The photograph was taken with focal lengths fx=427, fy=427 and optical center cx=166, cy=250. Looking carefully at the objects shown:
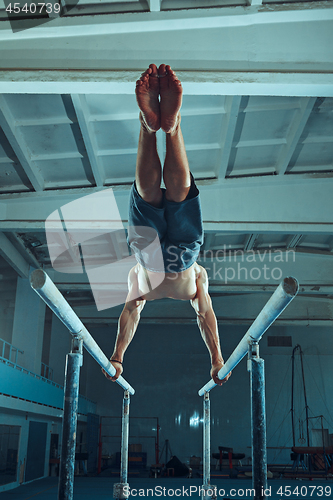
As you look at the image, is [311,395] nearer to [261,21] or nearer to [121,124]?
[121,124]

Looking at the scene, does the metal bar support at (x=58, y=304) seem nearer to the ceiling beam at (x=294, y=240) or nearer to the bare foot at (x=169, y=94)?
the bare foot at (x=169, y=94)

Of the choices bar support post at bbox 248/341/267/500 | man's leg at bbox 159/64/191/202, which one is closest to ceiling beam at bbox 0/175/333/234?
man's leg at bbox 159/64/191/202

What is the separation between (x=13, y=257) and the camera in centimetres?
1194

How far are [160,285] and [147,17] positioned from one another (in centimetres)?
351

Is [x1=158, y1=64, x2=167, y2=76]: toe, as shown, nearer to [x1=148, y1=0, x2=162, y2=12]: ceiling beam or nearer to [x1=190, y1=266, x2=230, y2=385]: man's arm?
[x1=190, y1=266, x2=230, y2=385]: man's arm

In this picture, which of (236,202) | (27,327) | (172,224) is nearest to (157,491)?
(27,327)

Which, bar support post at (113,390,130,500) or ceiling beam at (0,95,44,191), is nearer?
bar support post at (113,390,130,500)

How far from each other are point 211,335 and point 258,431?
1556 millimetres

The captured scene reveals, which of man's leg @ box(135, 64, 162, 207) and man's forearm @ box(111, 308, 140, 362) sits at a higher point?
man's leg @ box(135, 64, 162, 207)

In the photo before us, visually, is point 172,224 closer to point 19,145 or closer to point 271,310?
point 271,310

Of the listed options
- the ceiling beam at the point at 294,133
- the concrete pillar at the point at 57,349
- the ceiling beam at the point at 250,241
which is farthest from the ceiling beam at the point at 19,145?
the concrete pillar at the point at 57,349

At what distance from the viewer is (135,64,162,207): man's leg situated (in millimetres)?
2869

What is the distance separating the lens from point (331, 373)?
1847 cm

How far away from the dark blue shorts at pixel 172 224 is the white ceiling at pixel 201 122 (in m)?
2.56
